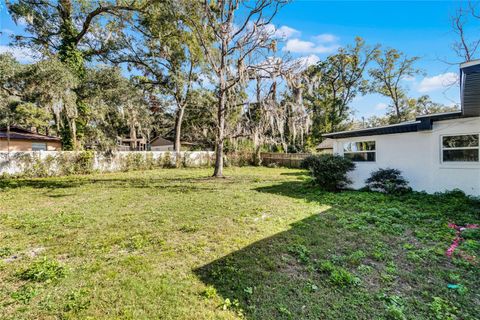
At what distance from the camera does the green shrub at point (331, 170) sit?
7720 mm

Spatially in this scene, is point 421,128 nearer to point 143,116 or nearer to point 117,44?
point 143,116

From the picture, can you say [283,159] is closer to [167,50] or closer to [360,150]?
[360,150]

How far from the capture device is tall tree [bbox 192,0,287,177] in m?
10.1

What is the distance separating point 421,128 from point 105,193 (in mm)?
9965

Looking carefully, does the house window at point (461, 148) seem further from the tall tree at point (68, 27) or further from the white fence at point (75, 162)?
the white fence at point (75, 162)

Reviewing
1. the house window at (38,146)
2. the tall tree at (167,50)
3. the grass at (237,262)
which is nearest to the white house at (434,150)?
Answer: the grass at (237,262)

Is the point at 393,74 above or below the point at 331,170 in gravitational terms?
above

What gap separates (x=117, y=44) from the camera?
14.4 m

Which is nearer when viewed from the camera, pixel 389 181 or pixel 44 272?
pixel 44 272

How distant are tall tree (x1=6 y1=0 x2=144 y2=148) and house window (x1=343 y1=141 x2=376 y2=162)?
12.1m

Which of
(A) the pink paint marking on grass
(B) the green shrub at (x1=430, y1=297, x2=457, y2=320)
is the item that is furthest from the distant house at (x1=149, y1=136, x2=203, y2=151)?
(B) the green shrub at (x1=430, y1=297, x2=457, y2=320)

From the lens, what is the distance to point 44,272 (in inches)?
101

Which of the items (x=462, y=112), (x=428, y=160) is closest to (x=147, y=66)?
(x=428, y=160)

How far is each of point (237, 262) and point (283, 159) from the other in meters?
16.6
